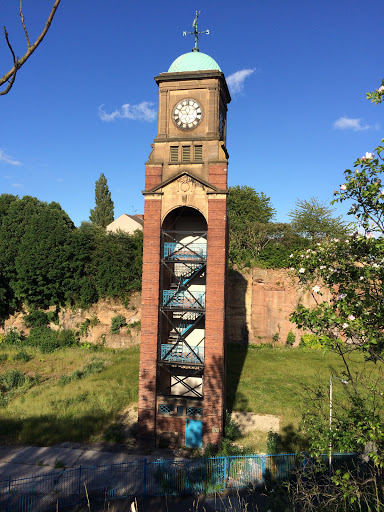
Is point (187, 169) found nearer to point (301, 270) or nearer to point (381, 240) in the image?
point (301, 270)

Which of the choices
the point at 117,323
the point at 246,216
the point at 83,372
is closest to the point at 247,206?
the point at 246,216

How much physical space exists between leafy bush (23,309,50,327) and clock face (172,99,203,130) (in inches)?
938

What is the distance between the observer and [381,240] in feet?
20.6

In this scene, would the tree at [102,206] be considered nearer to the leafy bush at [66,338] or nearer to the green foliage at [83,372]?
the leafy bush at [66,338]

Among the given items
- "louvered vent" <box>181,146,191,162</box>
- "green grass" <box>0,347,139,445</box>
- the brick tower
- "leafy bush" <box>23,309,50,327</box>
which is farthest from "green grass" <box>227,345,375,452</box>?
"leafy bush" <box>23,309,50,327</box>

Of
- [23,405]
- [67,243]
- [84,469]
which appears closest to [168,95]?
[84,469]

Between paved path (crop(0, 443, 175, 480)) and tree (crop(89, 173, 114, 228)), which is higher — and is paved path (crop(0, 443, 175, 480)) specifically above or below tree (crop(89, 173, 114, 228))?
below

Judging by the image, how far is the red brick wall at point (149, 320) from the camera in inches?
594

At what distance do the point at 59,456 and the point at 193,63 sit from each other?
17.6m

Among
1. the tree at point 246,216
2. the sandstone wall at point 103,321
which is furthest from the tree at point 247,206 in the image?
the sandstone wall at point 103,321

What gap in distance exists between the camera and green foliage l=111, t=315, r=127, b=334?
1259 inches

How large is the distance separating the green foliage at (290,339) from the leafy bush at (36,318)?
2166cm

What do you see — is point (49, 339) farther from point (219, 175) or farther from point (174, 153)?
point (219, 175)

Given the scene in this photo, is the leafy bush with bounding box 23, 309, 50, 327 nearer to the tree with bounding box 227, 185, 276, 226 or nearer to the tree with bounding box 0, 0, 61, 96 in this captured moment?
the tree with bounding box 227, 185, 276, 226
